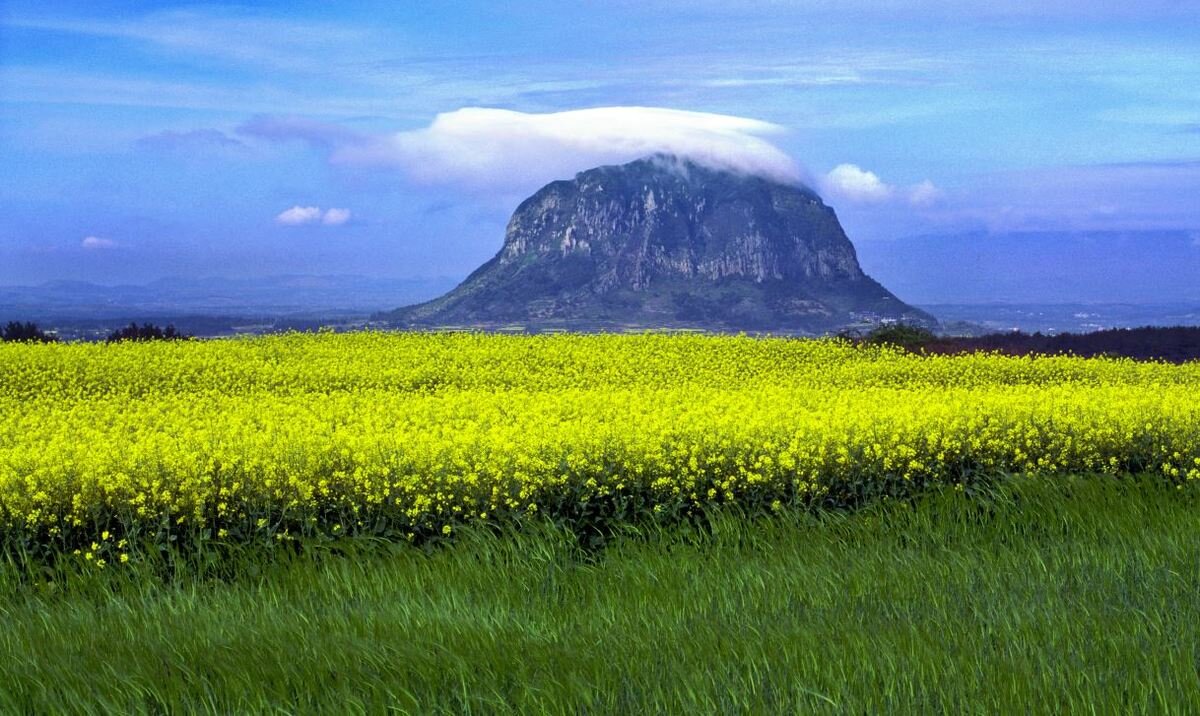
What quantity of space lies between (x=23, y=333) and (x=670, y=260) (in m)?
93.8

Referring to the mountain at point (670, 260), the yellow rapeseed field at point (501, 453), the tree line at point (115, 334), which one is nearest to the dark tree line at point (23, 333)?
the tree line at point (115, 334)

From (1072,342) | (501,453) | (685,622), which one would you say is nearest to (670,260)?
(1072,342)

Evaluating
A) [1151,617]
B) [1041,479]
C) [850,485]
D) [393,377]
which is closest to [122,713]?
[1151,617]

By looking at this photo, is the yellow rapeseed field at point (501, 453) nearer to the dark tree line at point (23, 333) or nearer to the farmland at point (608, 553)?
the farmland at point (608, 553)

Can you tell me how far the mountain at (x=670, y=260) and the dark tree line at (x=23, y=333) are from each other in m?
41.5

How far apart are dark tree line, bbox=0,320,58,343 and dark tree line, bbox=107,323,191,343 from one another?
3.97 feet

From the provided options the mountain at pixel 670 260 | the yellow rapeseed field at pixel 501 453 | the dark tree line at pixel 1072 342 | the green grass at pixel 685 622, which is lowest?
the green grass at pixel 685 622

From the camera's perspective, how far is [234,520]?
734 centimetres

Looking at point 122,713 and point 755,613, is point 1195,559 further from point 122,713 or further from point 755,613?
point 122,713

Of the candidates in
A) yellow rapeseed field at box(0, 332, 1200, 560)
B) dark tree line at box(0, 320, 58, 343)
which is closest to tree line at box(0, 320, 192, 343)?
dark tree line at box(0, 320, 58, 343)

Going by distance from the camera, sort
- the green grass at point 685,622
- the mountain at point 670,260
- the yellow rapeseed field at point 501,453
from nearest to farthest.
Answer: the green grass at point 685,622, the yellow rapeseed field at point 501,453, the mountain at point 670,260

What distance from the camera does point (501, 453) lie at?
25.2 ft

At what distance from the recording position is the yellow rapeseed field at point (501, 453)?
7.32 metres

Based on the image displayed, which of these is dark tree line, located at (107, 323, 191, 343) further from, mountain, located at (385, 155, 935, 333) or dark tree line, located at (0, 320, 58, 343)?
mountain, located at (385, 155, 935, 333)
